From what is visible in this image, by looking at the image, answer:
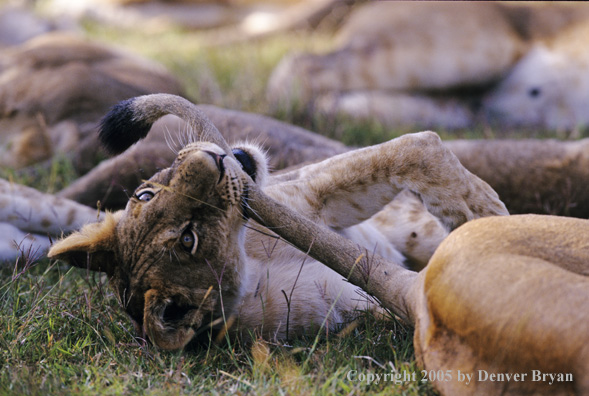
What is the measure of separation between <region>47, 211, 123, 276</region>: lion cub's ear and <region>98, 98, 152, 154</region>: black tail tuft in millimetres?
259

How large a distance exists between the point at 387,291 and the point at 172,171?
780 millimetres

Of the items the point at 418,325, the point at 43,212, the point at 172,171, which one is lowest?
the point at 43,212

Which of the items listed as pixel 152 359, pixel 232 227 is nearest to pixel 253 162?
pixel 232 227

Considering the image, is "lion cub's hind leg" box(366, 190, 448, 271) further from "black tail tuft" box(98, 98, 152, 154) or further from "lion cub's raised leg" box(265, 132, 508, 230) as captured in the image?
"black tail tuft" box(98, 98, 152, 154)

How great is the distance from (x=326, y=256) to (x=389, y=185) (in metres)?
0.53

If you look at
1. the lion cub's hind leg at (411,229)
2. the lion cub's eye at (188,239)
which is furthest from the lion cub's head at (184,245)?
the lion cub's hind leg at (411,229)

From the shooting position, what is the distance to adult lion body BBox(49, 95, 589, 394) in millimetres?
1732

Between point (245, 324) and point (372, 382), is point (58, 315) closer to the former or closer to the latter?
point (245, 324)

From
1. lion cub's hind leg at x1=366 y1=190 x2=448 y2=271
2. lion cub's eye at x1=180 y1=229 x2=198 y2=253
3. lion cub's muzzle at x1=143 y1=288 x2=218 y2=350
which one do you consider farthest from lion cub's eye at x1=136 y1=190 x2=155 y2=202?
lion cub's hind leg at x1=366 y1=190 x2=448 y2=271

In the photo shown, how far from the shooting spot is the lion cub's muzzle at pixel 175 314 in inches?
89.9

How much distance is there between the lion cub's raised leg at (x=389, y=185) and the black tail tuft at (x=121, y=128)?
55 centimetres

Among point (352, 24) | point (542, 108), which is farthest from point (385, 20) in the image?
point (542, 108)

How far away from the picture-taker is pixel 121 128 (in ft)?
8.23

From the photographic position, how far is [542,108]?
17.1 feet
